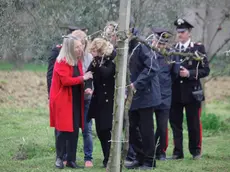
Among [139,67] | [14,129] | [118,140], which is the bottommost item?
[14,129]

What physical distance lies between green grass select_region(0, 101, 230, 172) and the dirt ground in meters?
3.13

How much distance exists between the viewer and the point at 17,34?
10398 millimetres

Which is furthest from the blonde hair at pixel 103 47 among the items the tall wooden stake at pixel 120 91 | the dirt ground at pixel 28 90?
the dirt ground at pixel 28 90

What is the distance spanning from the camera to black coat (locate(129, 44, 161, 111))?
862 cm

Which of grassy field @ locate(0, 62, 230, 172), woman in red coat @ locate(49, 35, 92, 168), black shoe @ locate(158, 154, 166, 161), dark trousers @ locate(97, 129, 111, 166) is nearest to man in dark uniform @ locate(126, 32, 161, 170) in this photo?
grassy field @ locate(0, 62, 230, 172)

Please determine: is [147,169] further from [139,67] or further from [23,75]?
[23,75]

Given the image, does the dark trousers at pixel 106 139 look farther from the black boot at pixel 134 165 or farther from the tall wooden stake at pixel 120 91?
the tall wooden stake at pixel 120 91

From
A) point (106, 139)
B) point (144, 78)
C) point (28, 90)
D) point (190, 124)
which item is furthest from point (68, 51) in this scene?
point (28, 90)

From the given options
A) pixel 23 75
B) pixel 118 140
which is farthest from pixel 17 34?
pixel 23 75

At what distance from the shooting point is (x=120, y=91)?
6.45 metres

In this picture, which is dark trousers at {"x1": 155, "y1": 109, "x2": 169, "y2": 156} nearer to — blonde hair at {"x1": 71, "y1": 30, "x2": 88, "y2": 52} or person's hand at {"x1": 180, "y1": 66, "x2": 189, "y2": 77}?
person's hand at {"x1": 180, "y1": 66, "x2": 189, "y2": 77}

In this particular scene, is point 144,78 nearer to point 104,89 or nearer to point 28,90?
point 104,89

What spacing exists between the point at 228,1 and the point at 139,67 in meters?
6.32

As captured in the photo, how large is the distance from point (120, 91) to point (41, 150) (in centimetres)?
444
